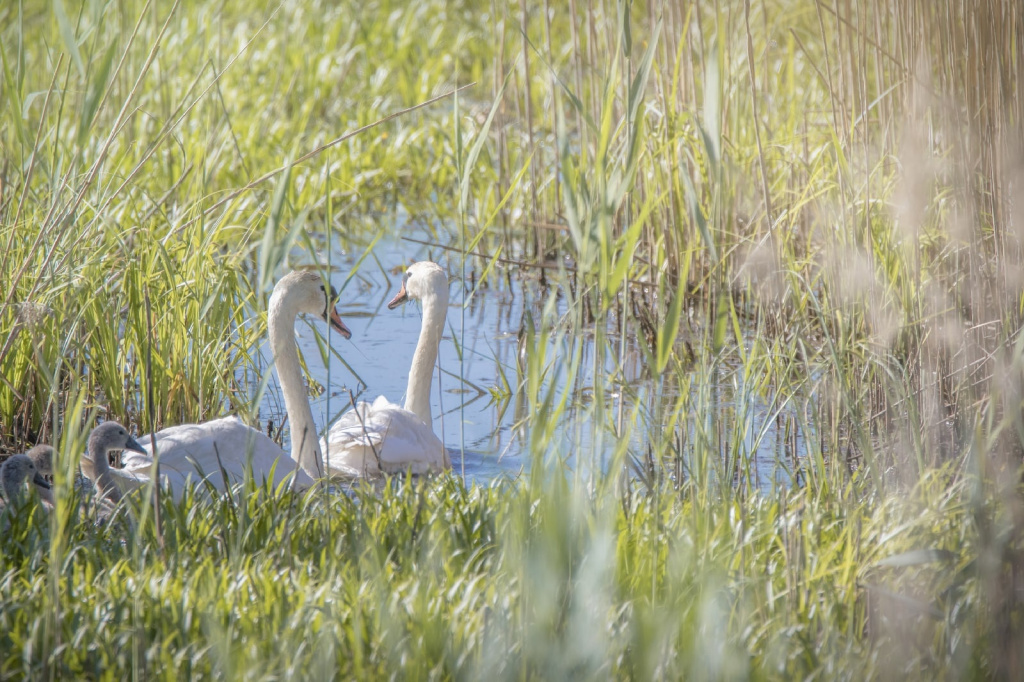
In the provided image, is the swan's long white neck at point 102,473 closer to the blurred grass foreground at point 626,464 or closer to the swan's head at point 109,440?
the swan's head at point 109,440

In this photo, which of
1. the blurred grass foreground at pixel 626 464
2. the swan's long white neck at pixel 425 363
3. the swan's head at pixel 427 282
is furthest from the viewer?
the swan's head at pixel 427 282

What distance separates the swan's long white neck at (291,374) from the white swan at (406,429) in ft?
0.30

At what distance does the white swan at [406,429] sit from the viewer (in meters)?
3.44

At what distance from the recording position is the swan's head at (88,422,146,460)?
2926mm

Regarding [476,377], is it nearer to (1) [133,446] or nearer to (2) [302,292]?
(2) [302,292]

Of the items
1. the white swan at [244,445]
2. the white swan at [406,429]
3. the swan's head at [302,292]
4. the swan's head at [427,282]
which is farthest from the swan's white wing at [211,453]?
the swan's head at [427,282]

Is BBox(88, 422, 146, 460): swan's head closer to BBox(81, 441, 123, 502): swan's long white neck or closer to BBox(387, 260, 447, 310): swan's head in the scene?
BBox(81, 441, 123, 502): swan's long white neck

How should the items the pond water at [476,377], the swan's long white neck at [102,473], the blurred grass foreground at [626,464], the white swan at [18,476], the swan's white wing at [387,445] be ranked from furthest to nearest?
1. the pond water at [476,377]
2. the swan's white wing at [387,445]
3. the swan's long white neck at [102,473]
4. the white swan at [18,476]
5. the blurred grass foreground at [626,464]

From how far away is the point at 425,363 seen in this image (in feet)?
12.7

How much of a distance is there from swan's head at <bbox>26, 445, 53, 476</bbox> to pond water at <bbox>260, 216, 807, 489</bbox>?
0.80m

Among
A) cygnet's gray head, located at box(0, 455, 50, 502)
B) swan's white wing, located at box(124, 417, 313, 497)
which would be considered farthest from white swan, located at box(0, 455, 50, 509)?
swan's white wing, located at box(124, 417, 313, 497)

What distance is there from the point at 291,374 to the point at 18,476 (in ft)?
2.95

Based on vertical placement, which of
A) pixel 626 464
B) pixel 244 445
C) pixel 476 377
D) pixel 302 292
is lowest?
pixel 626 464

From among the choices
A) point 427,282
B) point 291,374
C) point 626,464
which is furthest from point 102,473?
point 427,282
